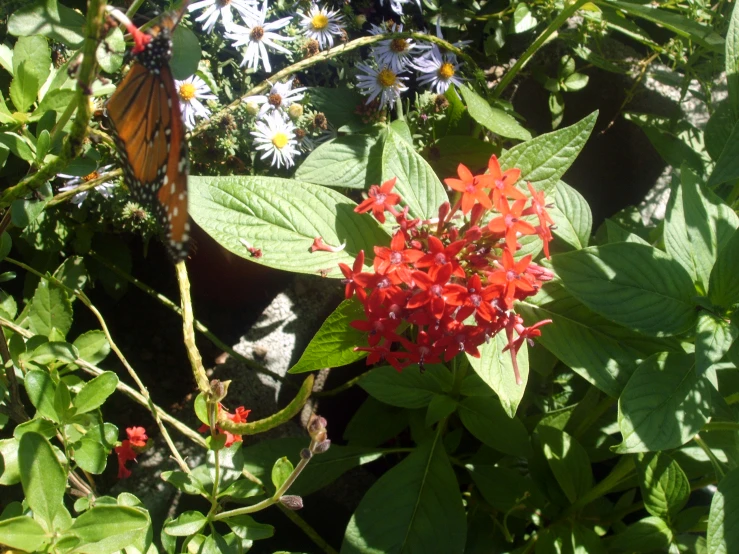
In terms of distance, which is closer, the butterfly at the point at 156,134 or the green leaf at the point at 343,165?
the butterfly at the point at 156,134

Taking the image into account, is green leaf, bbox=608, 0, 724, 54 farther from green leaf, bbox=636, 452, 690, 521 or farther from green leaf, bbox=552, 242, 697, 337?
green leaf, bbox=636, 452, 690, 521

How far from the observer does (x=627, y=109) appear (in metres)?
2.15

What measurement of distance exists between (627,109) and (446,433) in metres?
1.36

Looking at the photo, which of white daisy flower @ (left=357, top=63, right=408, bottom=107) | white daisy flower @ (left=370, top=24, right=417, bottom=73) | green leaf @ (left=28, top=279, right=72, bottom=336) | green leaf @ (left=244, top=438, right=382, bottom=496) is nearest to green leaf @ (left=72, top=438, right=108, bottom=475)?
green leaf @ (left=28, top=279, right=72, bottom=336)

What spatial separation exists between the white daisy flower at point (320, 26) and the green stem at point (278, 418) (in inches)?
40.1

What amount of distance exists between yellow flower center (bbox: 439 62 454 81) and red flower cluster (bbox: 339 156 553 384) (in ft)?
2.46

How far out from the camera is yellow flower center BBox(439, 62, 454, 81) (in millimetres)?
1670

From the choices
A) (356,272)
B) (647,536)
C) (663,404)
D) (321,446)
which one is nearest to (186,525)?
(321,446)

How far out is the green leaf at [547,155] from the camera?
3.71 feet

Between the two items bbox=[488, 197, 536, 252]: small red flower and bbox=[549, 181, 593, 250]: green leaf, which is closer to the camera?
bbox=[488, 197, 536, 252]: small red flower

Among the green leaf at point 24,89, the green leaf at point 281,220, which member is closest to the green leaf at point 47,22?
the green leaf at point 24,89

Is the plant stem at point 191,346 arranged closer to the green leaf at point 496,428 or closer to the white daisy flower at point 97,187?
the white daisy flower at point 97,187

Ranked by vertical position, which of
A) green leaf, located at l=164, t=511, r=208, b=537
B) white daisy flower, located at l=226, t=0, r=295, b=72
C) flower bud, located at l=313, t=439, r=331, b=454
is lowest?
green leaf, located at l=164, t=511, r=208, b=537

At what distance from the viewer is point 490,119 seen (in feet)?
4.48
